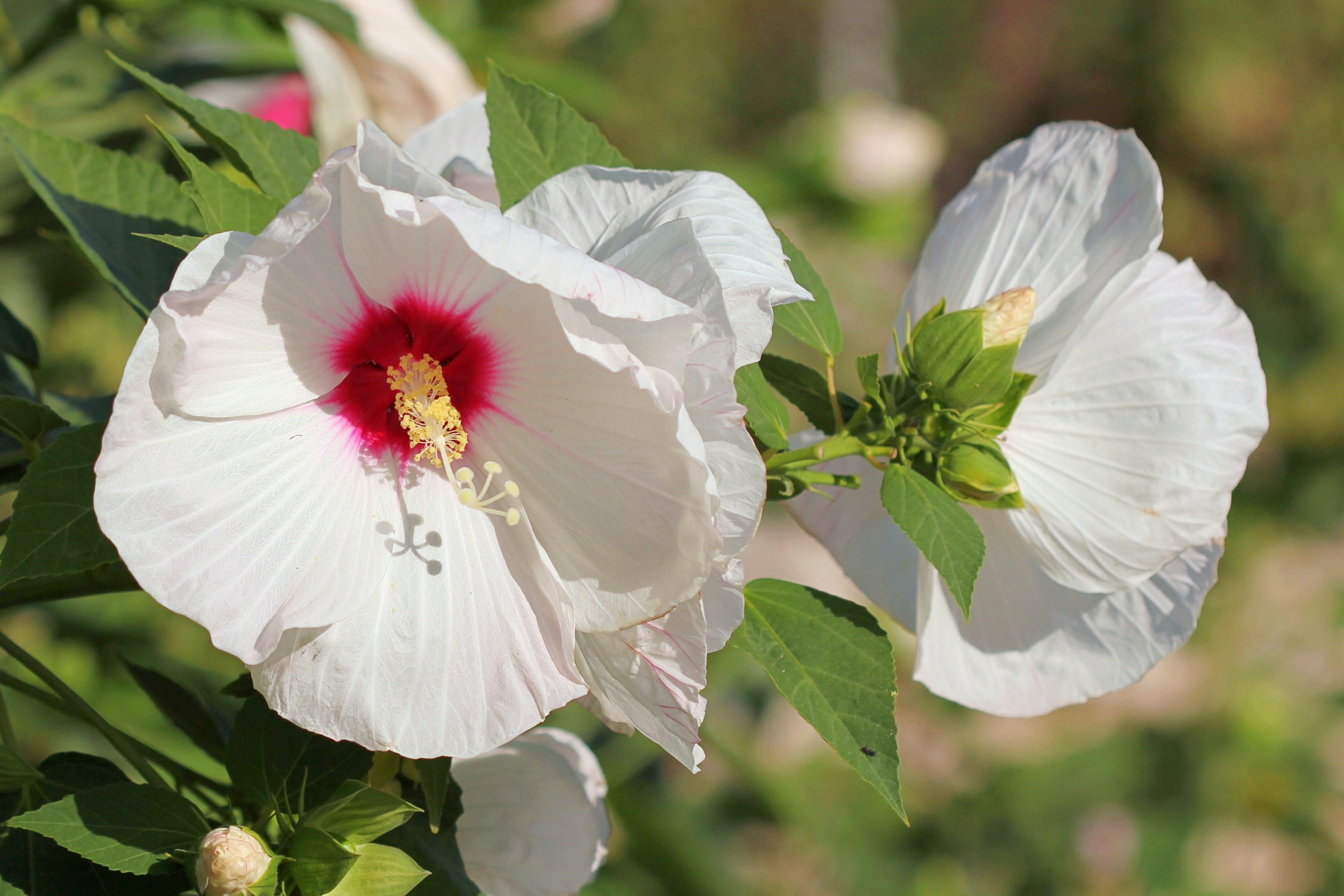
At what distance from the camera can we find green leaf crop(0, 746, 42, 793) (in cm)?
61

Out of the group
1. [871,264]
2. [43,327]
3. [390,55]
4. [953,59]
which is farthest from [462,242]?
[953,59]

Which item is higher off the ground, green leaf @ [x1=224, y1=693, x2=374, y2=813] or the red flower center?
the red flower center

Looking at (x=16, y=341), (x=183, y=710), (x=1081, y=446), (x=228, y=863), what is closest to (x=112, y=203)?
(x=16, y=341)

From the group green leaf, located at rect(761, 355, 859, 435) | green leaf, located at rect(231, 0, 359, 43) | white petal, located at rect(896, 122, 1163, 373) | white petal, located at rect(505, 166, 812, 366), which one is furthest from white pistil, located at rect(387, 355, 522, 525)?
green leaf, located at rect(231, 0, 359, 43)

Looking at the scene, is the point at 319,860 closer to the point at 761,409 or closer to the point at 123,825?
the point at 123,825

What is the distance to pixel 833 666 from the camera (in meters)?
0.64

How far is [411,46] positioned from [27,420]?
0.73m

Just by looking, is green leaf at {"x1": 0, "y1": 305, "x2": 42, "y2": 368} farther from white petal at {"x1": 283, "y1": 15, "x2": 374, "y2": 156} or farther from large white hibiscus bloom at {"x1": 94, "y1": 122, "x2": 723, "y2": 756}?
white petal at {"x1": 283, "y1": 15, "x2": 374, "y2": 156}

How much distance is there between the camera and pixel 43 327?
1590 mm

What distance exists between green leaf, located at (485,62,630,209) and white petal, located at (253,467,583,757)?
210 mm

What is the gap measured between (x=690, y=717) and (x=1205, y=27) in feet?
22.1

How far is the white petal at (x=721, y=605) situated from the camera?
22.0 inches

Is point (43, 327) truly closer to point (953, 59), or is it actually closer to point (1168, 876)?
point (1168, 876)

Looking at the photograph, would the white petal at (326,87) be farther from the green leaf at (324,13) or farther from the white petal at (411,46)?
the green leaf at (324,13)
